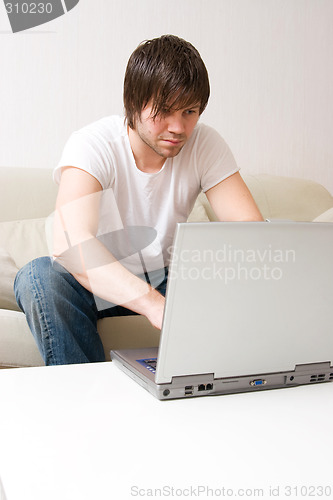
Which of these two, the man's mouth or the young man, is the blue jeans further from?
the man's mouth

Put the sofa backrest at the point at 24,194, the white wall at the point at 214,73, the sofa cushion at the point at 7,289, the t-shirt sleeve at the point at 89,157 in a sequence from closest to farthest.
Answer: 1. the t-shirt sleeve at the point at 89,157
2. the sofa cushion at the point at 7,289
3. the sofa backrest at the point at 24,194
4. the white wall at the point at 214,73

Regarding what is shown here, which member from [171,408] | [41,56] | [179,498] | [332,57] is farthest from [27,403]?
[332,57]

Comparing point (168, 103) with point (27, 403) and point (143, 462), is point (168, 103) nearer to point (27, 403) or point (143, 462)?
point (27, 403)

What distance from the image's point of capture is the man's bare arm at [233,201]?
1.57 meters

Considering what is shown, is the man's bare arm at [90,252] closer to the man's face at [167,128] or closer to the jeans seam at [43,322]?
the jeans seam at [43,322]

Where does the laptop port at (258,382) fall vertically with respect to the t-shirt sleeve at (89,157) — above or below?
below

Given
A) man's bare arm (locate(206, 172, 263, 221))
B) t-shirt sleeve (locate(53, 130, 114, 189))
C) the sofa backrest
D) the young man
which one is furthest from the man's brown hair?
the sofa backrest

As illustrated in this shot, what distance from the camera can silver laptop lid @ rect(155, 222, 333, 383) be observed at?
31.1 inches

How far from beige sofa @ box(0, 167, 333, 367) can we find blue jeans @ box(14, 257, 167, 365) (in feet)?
0.40

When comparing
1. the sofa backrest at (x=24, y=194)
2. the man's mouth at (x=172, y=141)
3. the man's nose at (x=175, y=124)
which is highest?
the man's nose at (x=175, y=124)

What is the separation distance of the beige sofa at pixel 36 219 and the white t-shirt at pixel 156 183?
0.20m

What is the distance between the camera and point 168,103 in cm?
145

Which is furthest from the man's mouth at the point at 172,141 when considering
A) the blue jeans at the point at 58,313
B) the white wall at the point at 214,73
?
the white wall at the point at 214,73

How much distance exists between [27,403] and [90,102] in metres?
1.79
